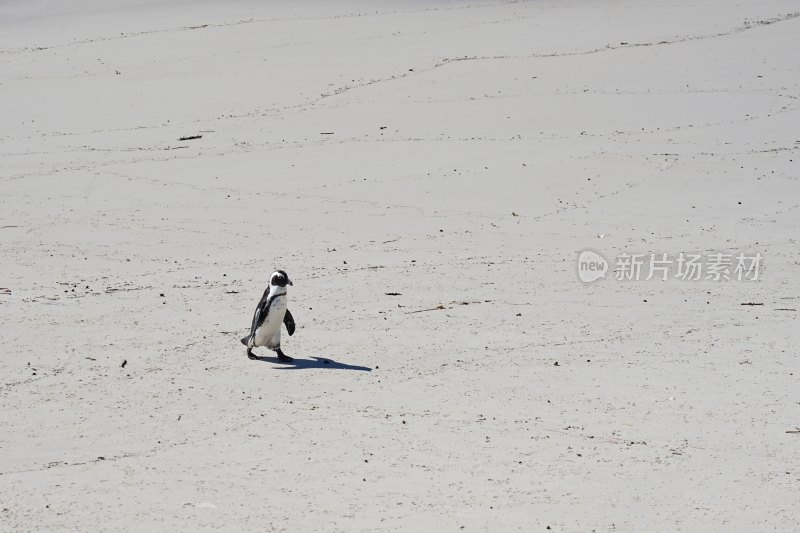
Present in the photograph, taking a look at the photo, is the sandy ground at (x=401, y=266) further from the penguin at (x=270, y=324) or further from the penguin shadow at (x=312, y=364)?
the penguin at (x=270, y=324)

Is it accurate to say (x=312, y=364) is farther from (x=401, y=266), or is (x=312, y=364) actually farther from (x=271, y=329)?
(x=401, y=266)

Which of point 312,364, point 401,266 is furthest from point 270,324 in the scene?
point 401,266

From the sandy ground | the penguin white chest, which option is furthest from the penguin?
the sandy ground

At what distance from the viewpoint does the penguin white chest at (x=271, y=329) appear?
9133 mm

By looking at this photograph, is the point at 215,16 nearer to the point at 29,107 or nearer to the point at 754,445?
the point at 29,107

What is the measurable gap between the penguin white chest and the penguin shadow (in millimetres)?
109

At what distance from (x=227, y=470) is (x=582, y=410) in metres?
2.38

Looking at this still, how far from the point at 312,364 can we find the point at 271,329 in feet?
1.32

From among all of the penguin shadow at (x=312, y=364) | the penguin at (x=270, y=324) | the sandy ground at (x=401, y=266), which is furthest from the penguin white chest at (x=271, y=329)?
the sandy ground at (x=401, y=266)

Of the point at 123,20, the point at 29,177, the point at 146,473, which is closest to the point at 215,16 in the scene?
the point at 123,20

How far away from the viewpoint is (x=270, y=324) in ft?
30.0

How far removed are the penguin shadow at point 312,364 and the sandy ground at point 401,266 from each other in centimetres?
6

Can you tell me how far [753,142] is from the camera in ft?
52.2

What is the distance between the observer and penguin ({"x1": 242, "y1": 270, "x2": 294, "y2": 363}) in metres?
9.14
